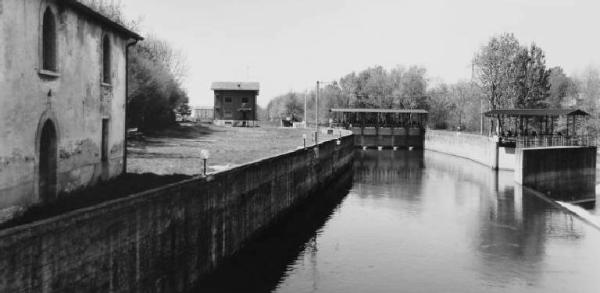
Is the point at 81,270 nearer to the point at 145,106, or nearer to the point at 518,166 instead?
the point at 145,106

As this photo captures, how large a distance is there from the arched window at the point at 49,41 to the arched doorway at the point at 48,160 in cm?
172

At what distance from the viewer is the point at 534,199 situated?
43.2 metres

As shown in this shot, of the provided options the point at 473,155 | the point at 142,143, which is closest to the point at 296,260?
the point at 142,143

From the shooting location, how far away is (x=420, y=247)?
27.2m

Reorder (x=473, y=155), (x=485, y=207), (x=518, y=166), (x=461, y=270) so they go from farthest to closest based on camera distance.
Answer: (x=473, y=155) → (x=518, y=166) → (x=485, y=207) → (x=461, y=270)

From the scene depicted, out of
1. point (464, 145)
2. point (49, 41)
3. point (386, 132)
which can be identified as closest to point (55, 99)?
point (49, 41)

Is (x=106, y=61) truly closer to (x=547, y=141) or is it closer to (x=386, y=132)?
(x=547, y=141)

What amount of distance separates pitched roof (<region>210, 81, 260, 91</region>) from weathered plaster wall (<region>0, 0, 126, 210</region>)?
75.3 meters

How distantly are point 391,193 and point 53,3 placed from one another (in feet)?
106

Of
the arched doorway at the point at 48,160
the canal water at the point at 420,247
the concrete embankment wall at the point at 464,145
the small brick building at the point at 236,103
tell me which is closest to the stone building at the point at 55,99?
the arched doorway at the point at 48,160

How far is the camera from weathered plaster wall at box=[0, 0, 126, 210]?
14531 millimetres

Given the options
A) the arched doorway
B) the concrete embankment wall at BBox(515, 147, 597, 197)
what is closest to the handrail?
the concrete embankment wall at BBox(515, 147, 597, 197)

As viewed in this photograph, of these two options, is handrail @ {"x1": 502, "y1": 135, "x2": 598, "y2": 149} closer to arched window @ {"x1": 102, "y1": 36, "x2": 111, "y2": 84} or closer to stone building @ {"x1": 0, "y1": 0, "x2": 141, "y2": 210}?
stone building @ {"x1": 0, "y1": 0, "x2": 141, "y2": 210}

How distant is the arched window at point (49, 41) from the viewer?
1703cm
